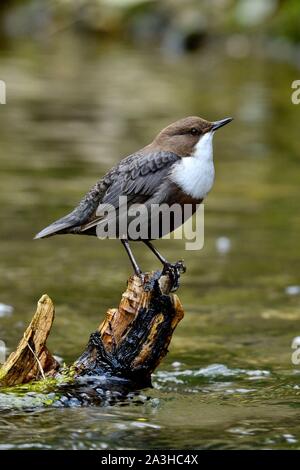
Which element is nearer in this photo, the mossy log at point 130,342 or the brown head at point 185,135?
the mossy log at point 130,342

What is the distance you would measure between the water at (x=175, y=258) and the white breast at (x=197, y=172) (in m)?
1.13

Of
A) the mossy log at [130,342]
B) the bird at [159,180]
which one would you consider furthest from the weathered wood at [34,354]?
the bird at [159,180]

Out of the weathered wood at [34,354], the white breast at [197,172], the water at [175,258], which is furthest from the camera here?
the white breast at [197,172]

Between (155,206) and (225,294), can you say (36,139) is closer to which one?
(225,294)

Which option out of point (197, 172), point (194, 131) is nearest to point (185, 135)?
point (194, 131)

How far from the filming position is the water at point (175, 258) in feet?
18.0

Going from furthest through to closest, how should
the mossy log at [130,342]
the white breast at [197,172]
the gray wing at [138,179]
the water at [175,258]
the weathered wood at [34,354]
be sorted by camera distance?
the gray wing at [138,179] < the white breast at [197,172] < the mossy log at [130,342] < the weathered wood at [34,354] < the water at [175,258]

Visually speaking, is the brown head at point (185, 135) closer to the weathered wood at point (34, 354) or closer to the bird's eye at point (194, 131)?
the bird's eye at point (194, 131)

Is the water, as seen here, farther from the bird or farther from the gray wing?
the gray wing

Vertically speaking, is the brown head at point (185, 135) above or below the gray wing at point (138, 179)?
above

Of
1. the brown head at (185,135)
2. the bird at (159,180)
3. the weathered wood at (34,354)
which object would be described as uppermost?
the brown head at (185,135)

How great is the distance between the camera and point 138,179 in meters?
6.23

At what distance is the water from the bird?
932mm

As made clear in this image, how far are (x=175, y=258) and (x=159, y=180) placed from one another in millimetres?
3872
